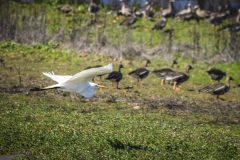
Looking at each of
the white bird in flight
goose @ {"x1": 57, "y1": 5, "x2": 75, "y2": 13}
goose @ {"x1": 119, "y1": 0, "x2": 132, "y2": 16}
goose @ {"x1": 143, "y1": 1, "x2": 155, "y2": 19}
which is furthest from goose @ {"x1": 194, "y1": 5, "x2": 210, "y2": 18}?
the white bird in flight

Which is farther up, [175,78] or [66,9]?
[66,9]

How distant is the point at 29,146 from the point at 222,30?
18918 millimetres

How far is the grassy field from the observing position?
340 inches

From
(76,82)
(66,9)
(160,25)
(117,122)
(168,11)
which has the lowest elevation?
(160,25)

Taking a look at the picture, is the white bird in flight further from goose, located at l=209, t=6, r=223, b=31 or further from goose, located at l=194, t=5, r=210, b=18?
goose, located at l=194, t=5, r=210, b=18

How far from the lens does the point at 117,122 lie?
34.3 ft

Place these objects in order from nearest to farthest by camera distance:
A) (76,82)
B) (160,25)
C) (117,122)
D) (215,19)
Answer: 1. (76,82)
2. (117,122)
3. (160,25)
4. (215,19)

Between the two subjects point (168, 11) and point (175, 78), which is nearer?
point (175, 78)

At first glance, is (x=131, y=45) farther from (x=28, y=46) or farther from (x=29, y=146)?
(x=29, y=146)

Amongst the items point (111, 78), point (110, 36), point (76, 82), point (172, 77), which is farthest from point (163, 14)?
point (76, 82)

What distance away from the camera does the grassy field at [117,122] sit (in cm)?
863

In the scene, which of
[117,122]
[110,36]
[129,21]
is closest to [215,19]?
[129,21]

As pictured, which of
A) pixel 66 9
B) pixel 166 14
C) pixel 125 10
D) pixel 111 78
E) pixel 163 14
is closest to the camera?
pixel 111 78

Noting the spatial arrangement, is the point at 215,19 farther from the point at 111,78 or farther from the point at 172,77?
the point at 111,78
